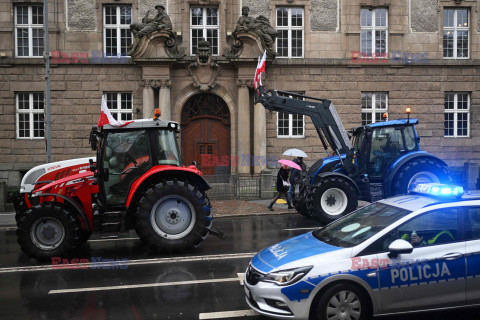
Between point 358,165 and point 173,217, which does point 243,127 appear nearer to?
point 358,165

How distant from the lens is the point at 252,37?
19266mm

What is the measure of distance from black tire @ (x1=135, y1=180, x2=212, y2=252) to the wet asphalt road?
29 cm

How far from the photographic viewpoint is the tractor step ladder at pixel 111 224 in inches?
320

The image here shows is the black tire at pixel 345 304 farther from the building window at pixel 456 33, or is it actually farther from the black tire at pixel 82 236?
the building window at pixel 456 33

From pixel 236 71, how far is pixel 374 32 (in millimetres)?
7185

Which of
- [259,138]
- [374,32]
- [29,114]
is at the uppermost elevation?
[374,32]

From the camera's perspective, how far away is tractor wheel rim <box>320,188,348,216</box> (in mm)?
11281

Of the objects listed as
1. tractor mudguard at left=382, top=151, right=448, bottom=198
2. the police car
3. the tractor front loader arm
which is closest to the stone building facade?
the tractor front loader arm

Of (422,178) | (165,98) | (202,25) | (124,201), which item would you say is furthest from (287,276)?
(202,25)

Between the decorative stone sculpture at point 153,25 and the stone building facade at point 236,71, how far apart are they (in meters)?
0.24

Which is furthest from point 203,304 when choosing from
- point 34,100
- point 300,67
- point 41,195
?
point 34,100

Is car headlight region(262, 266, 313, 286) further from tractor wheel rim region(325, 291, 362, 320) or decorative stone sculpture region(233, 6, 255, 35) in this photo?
decorative stone sculpture region(233, 6, 255, 35)

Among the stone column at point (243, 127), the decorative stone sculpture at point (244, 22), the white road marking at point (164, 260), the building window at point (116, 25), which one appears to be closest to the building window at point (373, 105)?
the stone column at point (243, 127)

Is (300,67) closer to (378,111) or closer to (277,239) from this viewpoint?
(378,111)
